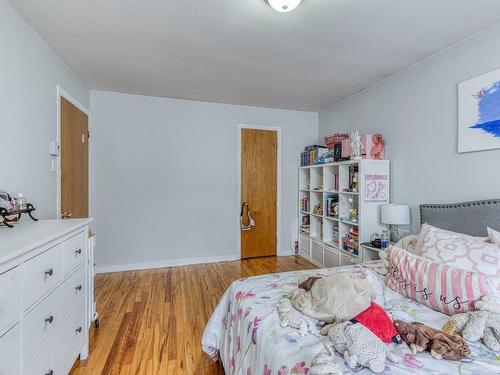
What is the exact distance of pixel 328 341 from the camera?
1.02 meters

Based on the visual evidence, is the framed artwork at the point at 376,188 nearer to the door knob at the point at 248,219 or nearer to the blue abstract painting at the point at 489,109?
the blue abstract painting at the point at 489,109

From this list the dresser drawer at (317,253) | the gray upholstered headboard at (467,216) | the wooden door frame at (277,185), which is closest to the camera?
the gray upholstered headboard at (467,216)

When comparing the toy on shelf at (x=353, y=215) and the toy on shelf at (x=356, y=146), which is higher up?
the toy on shelf at (x=356, y=146)

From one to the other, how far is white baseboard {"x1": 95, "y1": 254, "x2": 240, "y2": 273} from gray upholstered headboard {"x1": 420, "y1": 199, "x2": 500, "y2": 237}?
259 centimetres

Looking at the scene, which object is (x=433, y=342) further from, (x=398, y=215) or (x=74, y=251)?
(x=74, y=251)

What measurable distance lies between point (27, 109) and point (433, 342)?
2.74 metres

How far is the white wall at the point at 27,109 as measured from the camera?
5.30 ft

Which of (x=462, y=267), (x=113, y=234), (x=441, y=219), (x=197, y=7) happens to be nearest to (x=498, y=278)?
(x=462, y=267)

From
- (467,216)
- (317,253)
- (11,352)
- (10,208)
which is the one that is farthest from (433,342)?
(317,253)

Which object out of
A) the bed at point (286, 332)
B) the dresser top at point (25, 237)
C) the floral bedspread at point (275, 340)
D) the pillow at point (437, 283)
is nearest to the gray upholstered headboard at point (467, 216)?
the bed at point (286, 332)

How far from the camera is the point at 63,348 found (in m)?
1.40

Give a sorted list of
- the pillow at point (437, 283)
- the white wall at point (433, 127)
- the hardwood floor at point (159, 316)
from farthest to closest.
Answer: the white wall at point (433, 127), the hardwood floor at point (159, 316), the pillow at point (437, 283)

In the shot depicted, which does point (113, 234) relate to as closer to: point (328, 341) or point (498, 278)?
point (328, 341)

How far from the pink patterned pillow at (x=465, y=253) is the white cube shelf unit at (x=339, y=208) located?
1.02 metres
